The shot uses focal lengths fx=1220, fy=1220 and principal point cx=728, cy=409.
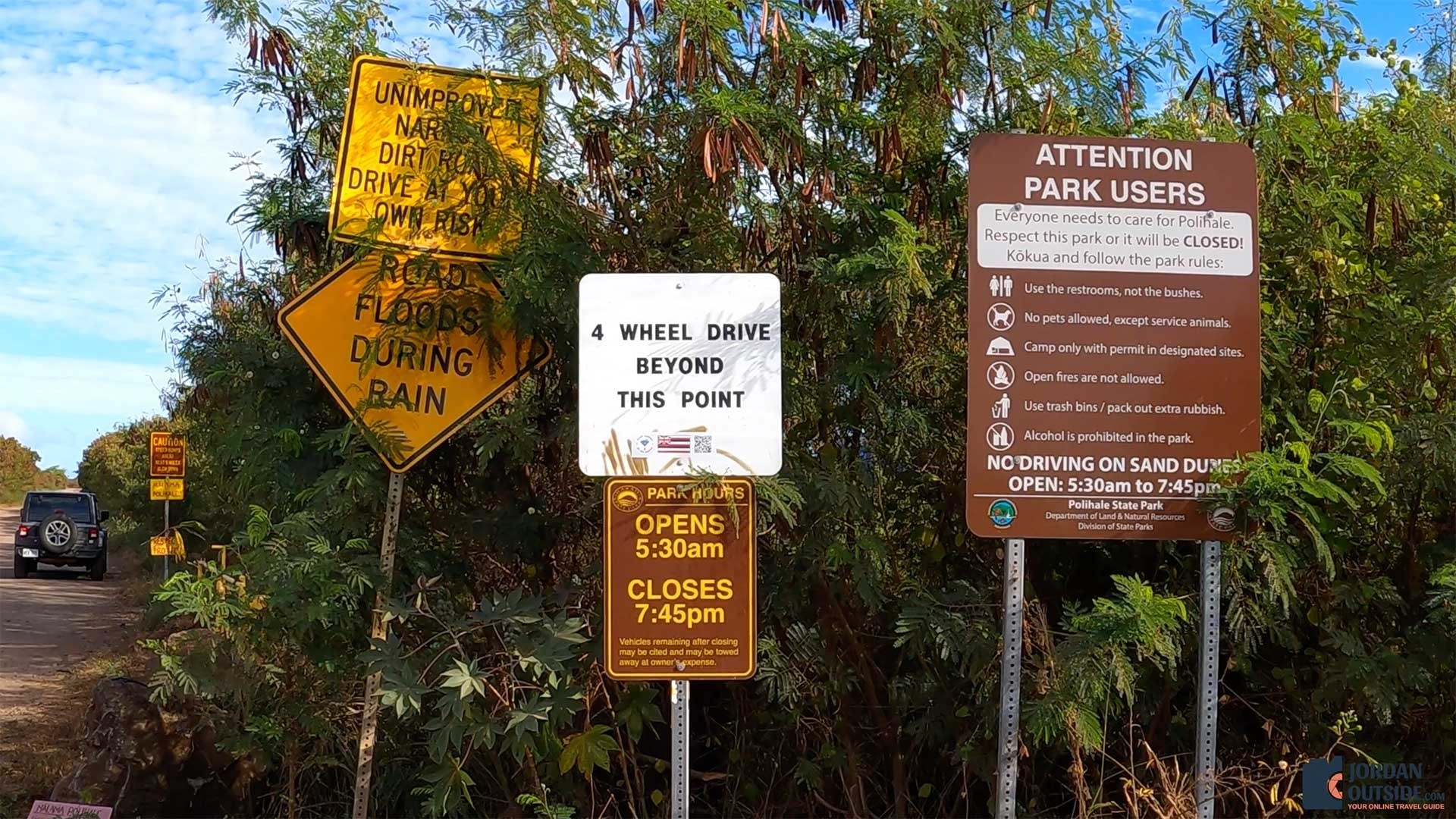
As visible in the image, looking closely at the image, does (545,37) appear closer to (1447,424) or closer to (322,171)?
(322,171)

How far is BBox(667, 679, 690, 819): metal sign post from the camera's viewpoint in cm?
388

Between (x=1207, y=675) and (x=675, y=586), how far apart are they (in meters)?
1.86

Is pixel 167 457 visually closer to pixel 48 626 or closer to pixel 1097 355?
pixel 48 626

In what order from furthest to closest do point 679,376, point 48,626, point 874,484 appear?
point 48,626 → point 874,484 → point 679,376

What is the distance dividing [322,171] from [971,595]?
3.48 m

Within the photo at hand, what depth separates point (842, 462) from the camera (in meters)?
4.70

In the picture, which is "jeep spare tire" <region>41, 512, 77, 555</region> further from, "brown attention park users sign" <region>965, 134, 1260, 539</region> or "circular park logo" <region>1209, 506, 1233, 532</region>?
"circular park logo" <region>1209, 506, 1233, 532</region>

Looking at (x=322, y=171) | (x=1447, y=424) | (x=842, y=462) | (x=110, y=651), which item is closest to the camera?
(x=1447, y=424)

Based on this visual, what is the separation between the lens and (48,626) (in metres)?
16.4

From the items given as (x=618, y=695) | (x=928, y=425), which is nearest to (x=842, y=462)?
(x=928, y=425)

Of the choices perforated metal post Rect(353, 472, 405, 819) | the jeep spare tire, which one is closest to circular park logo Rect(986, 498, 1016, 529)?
perforated metal post Rect(353, 472, 405, 819)

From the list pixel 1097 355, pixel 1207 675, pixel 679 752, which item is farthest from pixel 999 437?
pixel 679 752

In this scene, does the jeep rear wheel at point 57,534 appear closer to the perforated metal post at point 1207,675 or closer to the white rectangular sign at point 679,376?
the white rectangular sign at point 679,376

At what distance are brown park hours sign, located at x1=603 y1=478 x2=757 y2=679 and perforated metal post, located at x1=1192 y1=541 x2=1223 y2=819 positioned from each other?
5.12 ft
